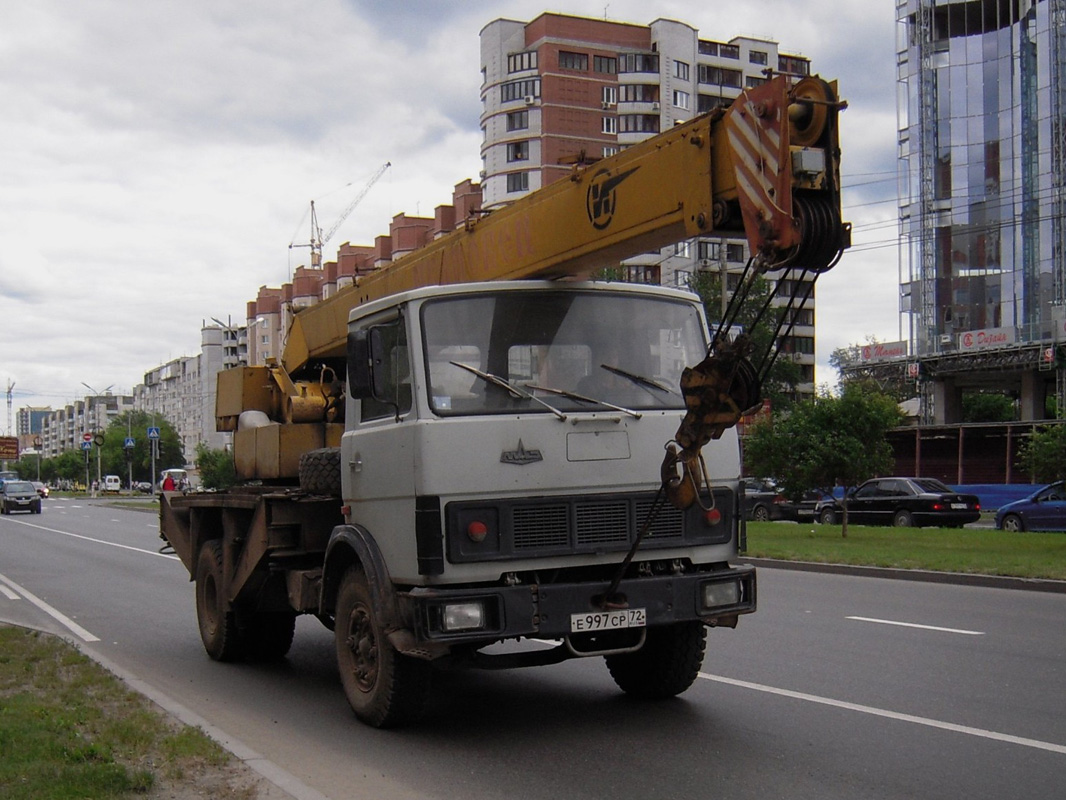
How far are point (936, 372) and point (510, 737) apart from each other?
52806 millimetres

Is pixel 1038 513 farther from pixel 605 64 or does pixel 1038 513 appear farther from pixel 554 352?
pixel 605 64

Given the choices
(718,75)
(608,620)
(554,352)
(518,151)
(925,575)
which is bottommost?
(925,575)

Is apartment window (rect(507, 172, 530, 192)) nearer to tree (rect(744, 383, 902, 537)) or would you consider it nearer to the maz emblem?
tree (rect(744, 383, 902, 537))

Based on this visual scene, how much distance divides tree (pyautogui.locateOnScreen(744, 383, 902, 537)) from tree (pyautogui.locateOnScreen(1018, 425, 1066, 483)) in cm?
322

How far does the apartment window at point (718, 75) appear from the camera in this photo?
278 feet

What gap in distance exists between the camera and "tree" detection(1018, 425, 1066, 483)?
2164 cm

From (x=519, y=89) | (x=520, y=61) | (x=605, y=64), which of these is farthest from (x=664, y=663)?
(x=605, y=64)

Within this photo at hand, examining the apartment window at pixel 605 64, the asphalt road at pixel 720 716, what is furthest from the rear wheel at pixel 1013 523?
the apartment window at pixel 605 64

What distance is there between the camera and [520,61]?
262 feet

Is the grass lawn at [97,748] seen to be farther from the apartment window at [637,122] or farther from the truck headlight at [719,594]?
the apartment window at [637,122]

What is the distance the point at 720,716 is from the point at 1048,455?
17.1 m

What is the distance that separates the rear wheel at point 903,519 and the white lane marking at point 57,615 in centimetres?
2140

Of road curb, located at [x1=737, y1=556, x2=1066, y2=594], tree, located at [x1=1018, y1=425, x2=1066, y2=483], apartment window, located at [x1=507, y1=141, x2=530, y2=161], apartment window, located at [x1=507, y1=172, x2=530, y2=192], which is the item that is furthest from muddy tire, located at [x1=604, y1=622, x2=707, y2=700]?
apartment window, located at [x1=507, y1=141, x2=530, y2=161]

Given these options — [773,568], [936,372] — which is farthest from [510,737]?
[936,372]
